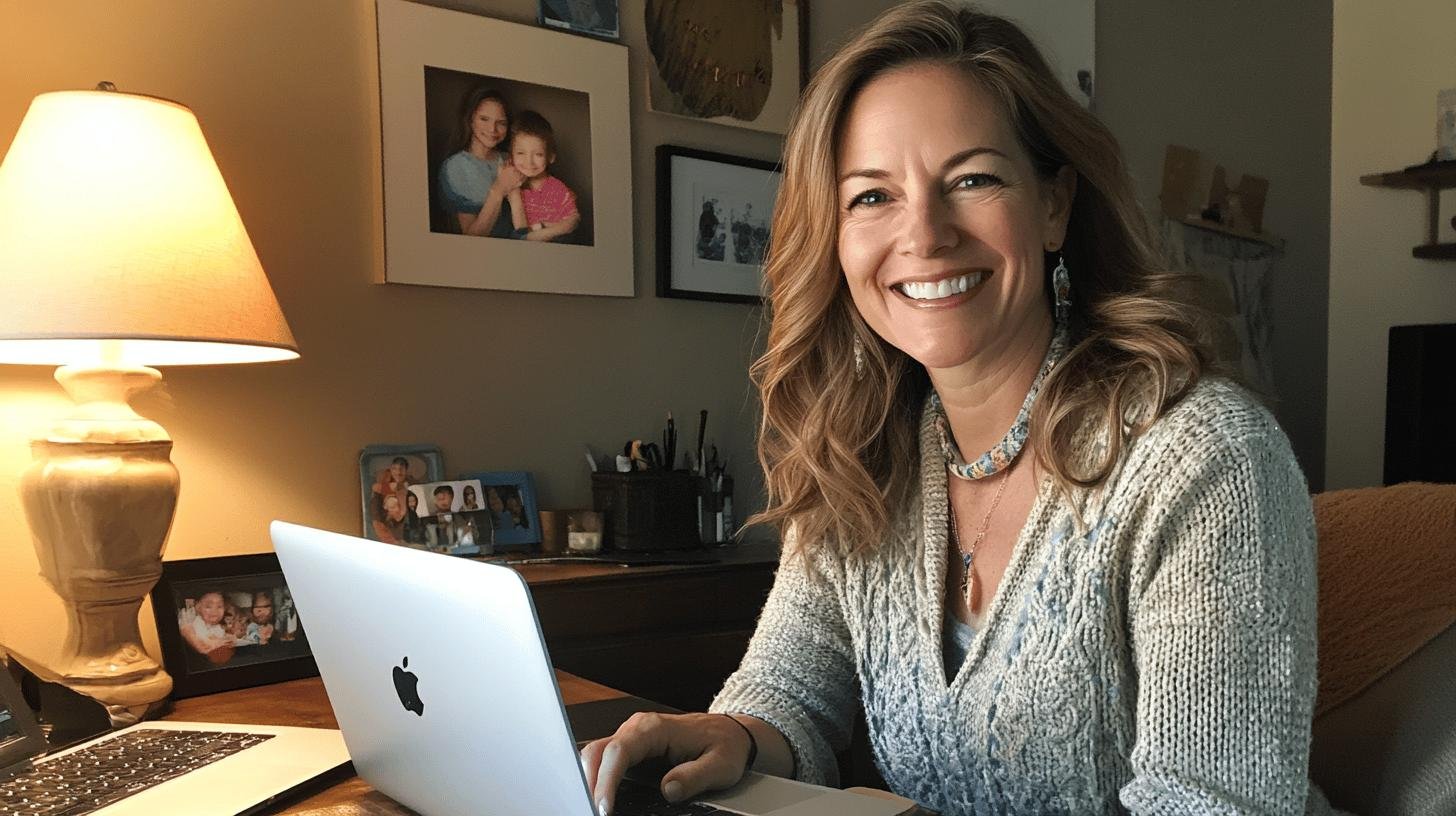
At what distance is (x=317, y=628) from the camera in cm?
102

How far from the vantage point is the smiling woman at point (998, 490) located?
97 cm

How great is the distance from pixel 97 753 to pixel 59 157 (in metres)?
0.67

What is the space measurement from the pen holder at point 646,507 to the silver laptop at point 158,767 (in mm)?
953

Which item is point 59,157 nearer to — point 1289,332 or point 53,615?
point 53,615

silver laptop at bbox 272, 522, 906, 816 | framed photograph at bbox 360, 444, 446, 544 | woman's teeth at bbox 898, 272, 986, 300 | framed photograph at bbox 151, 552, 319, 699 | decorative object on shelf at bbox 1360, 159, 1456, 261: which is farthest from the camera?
decorative object on shelf at bbox 1360, 159, 1456, 261

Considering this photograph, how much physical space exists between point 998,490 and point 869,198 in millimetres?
346

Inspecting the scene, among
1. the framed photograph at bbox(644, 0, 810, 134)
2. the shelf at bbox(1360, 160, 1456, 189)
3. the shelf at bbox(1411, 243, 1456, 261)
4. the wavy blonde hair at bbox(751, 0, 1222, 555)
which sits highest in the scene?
the framed photograph at bbox(644, 0, 810, 134)

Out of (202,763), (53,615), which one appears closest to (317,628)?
(202,763)

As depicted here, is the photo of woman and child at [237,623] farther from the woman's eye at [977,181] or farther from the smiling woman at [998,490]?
the woman's eye at [977,181]

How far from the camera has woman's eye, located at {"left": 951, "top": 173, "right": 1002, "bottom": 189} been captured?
1.20 m

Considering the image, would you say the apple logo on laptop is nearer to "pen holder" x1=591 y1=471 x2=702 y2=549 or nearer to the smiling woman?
the smiling woman

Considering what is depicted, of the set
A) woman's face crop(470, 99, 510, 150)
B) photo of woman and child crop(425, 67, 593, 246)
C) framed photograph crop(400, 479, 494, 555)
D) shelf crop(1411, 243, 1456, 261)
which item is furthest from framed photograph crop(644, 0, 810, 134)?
shelf crop(1411, 243, 1456, 261)

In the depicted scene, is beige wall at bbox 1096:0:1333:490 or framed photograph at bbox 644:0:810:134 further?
beige wall at bbox 1096:0:1333:490

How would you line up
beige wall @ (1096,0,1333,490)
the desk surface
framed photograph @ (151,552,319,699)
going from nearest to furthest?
1. the desk surface
2. framed photograph @ (151,552,319,699)
3. beige wall @ (1096,0,1333,490)
